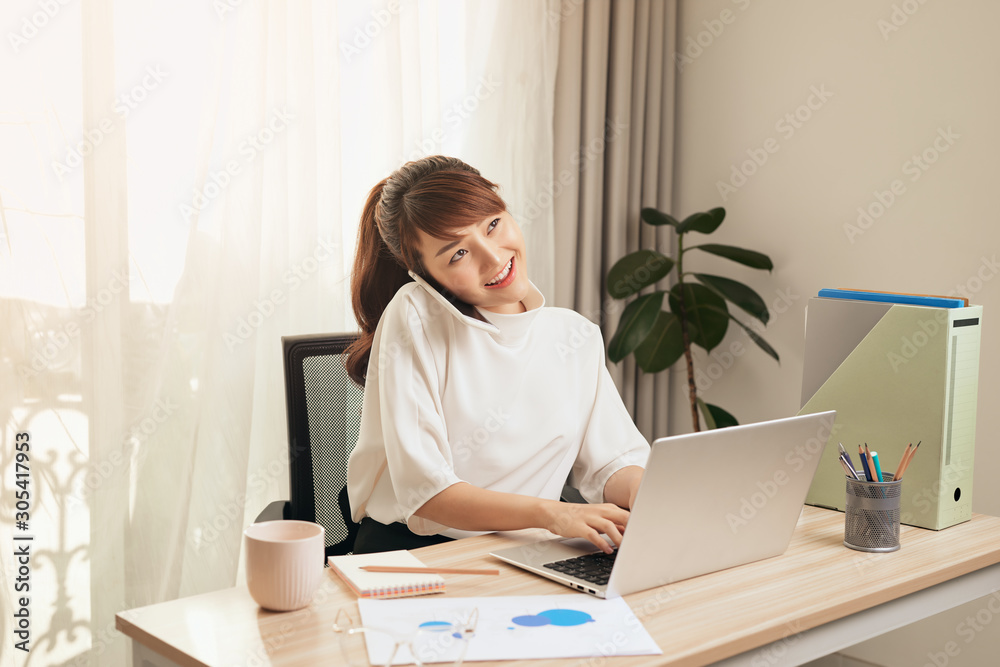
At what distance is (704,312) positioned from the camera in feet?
8.80

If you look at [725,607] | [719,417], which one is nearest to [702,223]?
[719,417]

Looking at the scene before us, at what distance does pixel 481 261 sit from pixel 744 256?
4.44 feet

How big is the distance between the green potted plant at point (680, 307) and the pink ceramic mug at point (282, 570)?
1.72 metres

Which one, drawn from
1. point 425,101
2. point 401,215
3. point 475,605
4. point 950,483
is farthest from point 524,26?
point 475,605

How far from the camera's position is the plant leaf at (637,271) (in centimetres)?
261

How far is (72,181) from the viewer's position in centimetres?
177

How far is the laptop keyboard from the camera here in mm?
1060

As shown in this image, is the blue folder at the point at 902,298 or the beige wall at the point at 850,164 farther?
the beige wall at the point at 850,164

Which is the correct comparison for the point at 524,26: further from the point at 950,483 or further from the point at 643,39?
the point at 950,483

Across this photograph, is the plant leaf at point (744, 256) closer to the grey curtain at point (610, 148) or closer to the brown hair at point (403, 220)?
the grey curtain at point (610, 148)

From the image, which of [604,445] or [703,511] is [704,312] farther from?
[703,511]

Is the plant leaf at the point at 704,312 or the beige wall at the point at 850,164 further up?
the beige wall at the point at 850,164

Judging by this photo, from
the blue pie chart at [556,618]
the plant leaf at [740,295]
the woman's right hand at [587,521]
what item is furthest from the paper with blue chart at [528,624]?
the plant leaf at [740,295]

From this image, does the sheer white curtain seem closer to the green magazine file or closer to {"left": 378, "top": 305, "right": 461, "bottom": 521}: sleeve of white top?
{"left": 378, "top": 305, "right": 461, "bottom": 521}: sleeve of white top
